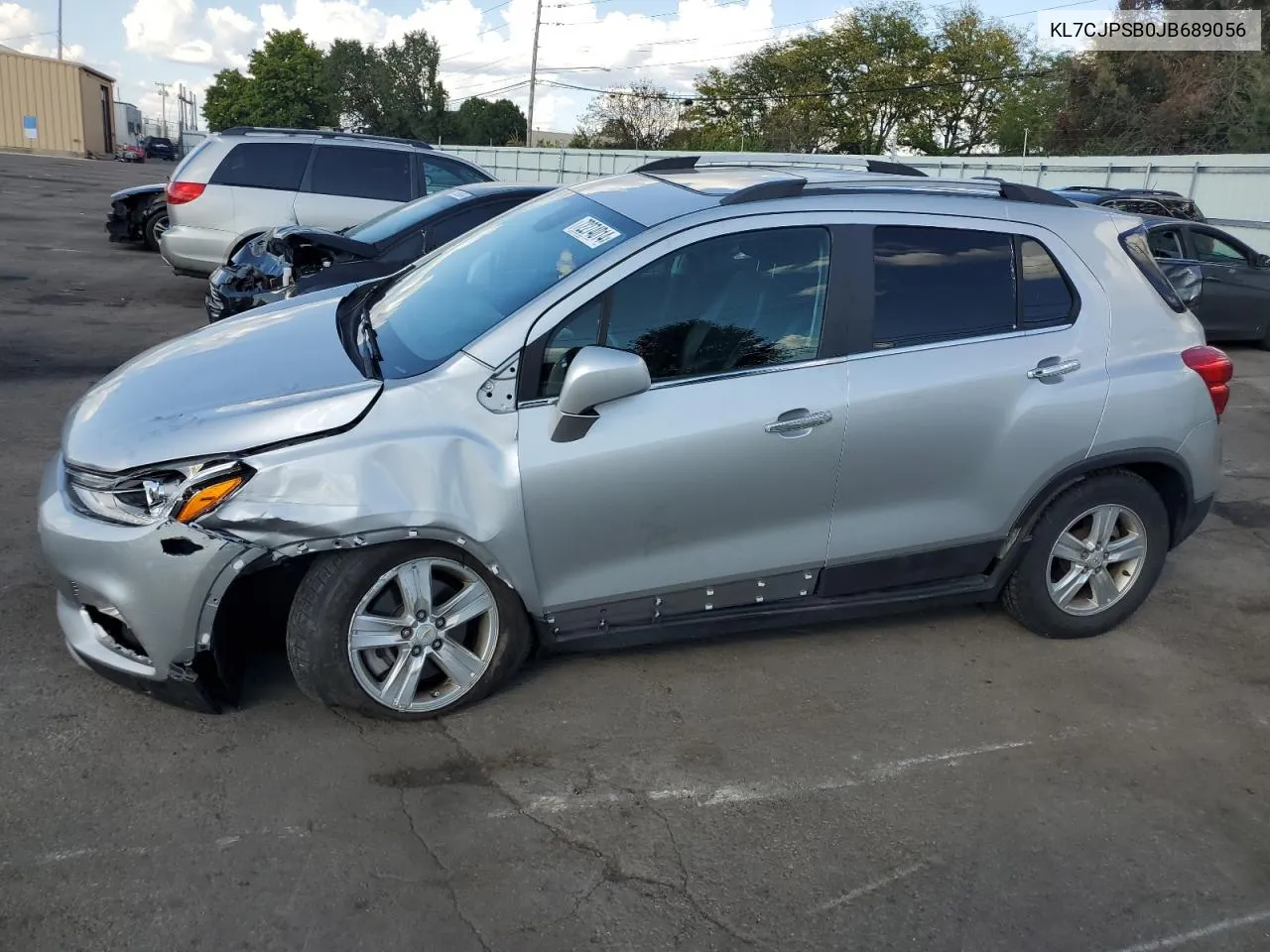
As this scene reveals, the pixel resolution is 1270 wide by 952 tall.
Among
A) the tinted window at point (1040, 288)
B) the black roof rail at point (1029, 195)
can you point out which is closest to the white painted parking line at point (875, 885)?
the tinted window at point (1040, 288)

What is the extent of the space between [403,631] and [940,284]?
243 centimetres

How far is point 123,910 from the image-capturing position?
113 inches

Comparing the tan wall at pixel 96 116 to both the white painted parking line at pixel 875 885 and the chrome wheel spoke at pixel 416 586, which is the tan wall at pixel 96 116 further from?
the white painted parking line at pixel 875 885

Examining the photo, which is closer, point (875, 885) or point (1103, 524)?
point (875, 885)

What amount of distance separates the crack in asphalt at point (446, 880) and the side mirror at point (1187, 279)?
1170cm

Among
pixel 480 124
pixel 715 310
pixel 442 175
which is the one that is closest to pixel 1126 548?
pixel 715 310

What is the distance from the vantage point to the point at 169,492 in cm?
347

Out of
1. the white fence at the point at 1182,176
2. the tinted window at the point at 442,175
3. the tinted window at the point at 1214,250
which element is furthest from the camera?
the white fence at the point at 1182,176

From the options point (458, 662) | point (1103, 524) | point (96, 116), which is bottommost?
point (96, 116)

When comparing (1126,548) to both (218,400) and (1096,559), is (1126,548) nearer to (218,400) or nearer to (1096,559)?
(1096,559)

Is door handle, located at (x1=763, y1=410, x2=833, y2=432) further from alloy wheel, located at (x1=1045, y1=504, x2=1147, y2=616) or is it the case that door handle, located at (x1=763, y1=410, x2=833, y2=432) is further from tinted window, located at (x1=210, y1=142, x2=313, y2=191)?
tinted window, located at (x1=210, y1=142, x2=313, y2=191)

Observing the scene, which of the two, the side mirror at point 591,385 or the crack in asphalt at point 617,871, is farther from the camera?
the side mirror at point 591,385

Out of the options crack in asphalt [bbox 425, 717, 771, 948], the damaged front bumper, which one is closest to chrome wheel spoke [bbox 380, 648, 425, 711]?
crack in asphalt [bbox 425, 717, 771, 948]

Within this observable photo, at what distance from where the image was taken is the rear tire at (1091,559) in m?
4.63
